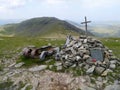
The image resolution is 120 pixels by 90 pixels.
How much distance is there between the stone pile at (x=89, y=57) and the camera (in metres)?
25.6

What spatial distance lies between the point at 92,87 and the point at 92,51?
15.0ft

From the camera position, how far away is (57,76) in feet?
81.6

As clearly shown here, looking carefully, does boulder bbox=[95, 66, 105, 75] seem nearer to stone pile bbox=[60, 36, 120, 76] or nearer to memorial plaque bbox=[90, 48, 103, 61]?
stone pile bbox=[60, 36, 120, 76]

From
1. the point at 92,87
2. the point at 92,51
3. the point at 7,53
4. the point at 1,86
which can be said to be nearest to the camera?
the point at 92,87

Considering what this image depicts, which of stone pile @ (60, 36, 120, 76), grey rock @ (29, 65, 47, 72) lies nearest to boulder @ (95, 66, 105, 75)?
stone pile @ (60, 36, 120, 76)

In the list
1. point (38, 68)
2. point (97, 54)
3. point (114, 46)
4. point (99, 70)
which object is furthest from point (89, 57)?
point (114, 46)

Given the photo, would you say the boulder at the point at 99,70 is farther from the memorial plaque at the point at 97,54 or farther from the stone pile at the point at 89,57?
the memorial plaque at the point at 97,54

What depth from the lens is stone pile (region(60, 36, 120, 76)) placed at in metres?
25.6

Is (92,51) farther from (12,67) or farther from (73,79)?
(12,67)

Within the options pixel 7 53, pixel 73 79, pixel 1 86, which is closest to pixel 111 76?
pixel 73 79

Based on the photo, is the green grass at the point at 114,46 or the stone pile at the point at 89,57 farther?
the green grass at the point at 114,46

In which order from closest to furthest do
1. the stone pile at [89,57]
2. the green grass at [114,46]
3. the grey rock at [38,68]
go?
the stone pile at [89,57] < the grey rock at [38,68] < the green grass at [114,46]

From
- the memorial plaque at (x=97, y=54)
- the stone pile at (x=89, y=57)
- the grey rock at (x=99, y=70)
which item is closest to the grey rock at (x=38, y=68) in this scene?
the stone pile at (x=89, y=57)

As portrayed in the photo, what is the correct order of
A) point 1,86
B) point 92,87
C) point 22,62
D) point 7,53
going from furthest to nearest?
point 7,53 → point 22,62 → point 1,86 → point 92,87
